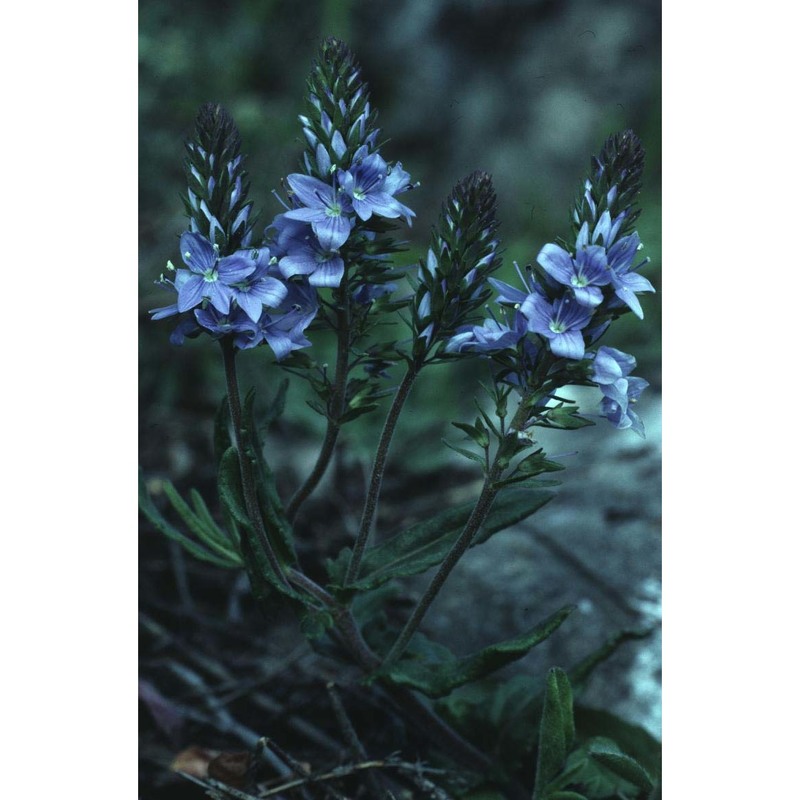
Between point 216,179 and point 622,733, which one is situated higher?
point 216,179

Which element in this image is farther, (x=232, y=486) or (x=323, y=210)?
(x=232, y=486)

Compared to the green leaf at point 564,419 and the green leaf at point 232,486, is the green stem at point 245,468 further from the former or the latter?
the green leaf at point 564,419

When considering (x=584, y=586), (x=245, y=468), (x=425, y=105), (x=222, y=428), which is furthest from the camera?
(x=425, y=105)

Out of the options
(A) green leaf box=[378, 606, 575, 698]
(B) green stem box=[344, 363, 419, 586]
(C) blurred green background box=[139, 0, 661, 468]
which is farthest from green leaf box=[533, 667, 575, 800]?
(C) blurred green background box=[139, 0, 661, 468]

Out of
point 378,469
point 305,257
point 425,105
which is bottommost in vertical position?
point 378,469

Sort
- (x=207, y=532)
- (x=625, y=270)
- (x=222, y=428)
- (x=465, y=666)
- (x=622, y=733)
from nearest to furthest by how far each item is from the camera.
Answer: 1. (x=625, y=270)
2. (x=465, y=666)
3. (x=222, y=428)
4. (x=207, y=532)
5. (x=622, y=733)

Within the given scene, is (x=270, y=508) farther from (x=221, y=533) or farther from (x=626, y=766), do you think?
(x=626, y=766)

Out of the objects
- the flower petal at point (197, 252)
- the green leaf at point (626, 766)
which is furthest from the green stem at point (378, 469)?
the green leaf at point (626, 766)

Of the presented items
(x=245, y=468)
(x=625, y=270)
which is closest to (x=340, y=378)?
(x=245, y=468)
